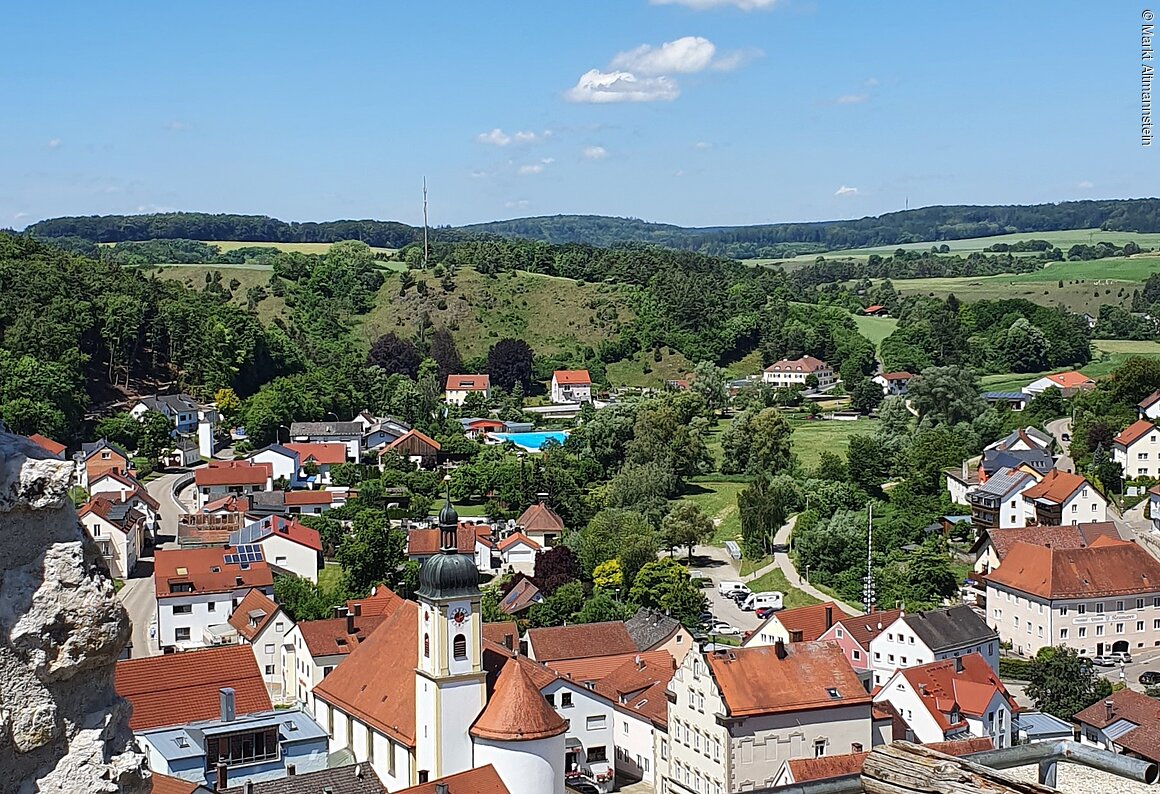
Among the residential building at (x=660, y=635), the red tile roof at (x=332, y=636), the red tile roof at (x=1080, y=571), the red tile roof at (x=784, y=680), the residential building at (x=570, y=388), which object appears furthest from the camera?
the residential building at (x=570, y=388)

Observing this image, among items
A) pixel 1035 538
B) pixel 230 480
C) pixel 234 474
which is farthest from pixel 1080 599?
pixel 234 474

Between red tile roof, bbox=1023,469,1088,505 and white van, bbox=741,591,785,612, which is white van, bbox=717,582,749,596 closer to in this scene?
white van, bbox=741,591,785,612

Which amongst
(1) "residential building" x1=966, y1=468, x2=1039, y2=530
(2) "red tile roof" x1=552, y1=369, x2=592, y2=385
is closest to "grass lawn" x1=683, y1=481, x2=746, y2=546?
(1) "residential building" x1=966, y1=468, x2=1039, y2=530

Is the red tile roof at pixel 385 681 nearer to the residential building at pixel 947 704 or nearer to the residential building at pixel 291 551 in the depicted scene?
the residential building at pixel 947 704

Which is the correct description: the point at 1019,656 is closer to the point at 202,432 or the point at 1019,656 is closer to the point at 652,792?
the point at 652,792

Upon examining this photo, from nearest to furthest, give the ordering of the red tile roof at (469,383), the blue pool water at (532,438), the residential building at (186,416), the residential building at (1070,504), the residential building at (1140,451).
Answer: the residential building at (1070,504), the residential building at (1140,451), the residential building at (186,416), the blue pool water at (532,438), the red tile roof at (469,383)

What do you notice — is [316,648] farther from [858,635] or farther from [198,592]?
[858,635]

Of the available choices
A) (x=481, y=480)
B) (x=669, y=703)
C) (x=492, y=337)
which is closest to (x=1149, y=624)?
(x=669, y=703)

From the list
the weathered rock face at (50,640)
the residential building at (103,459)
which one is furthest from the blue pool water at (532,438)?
the weathered rock face at (50,640)
